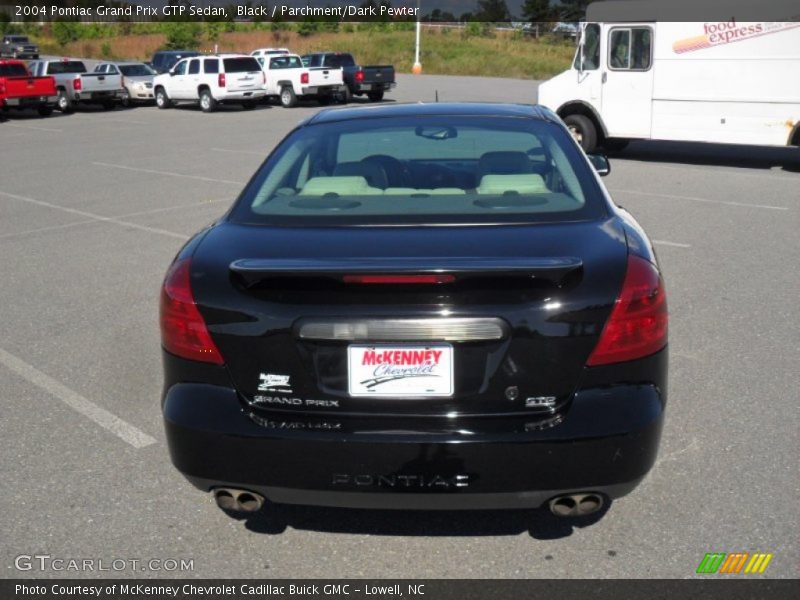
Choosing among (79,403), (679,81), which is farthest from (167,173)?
(79,403)

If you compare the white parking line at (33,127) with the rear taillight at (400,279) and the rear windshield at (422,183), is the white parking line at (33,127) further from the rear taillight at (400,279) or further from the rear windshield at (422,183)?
the rear taillight at (400,279)

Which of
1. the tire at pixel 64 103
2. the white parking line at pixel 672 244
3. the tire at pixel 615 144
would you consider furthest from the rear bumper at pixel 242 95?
the white parking line at pixel 672 244

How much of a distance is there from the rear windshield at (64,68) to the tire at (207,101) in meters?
4.45

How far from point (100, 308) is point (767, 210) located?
792 centimetres

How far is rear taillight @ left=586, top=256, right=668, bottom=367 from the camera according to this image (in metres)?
3.17

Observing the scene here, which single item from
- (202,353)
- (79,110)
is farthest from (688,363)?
(79,110)

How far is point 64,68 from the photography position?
3177cm

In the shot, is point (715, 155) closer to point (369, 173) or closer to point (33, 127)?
point (369, 173)

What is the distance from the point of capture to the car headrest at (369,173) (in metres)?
4.32

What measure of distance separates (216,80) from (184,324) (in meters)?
28.2
